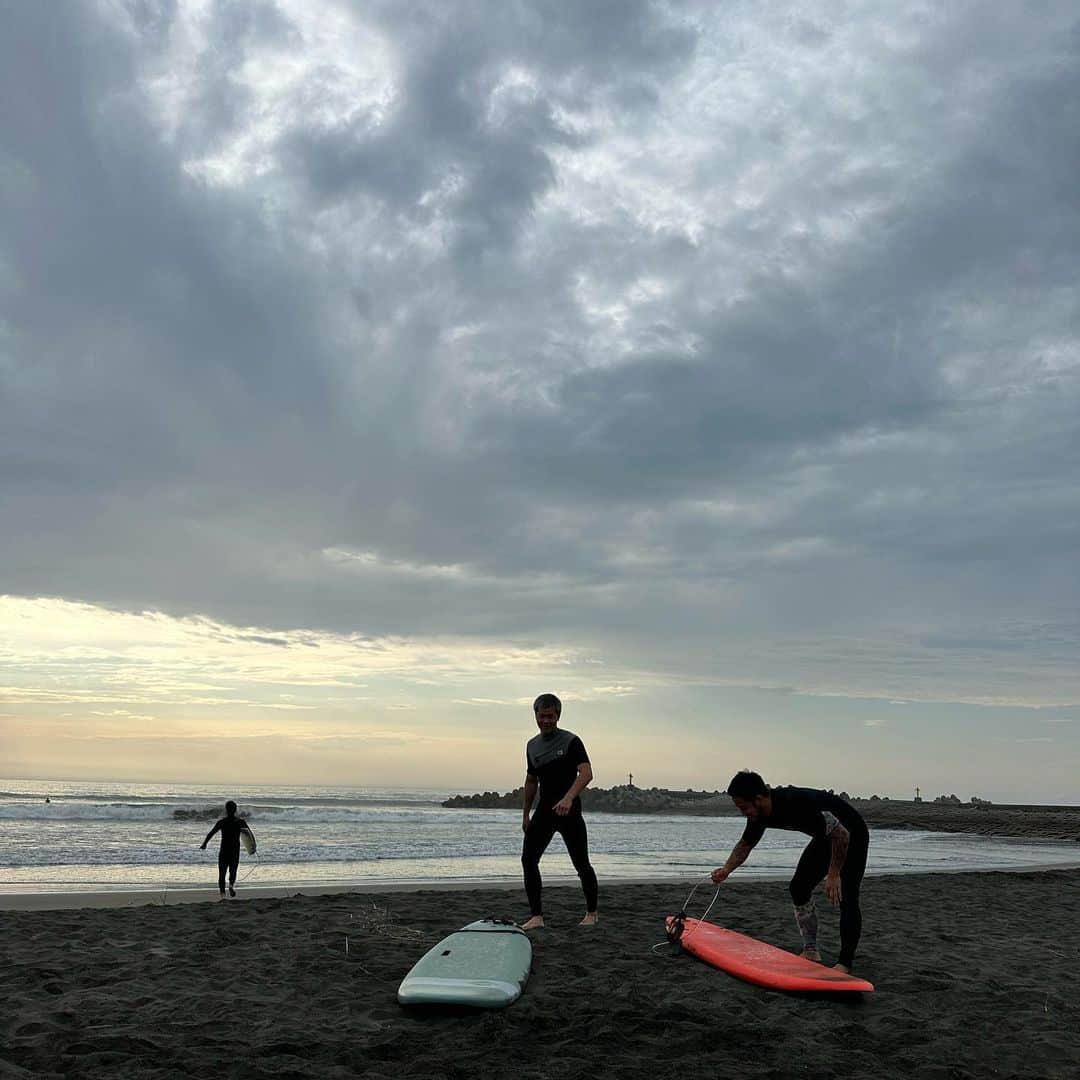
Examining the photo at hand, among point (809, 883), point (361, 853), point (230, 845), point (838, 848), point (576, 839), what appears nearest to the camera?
point (838, 848)

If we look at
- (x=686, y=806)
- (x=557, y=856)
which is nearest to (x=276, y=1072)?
(x=557, y=856)

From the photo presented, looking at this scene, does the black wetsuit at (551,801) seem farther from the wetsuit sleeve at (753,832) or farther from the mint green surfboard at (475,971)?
the wetsuit sleeve at (753,832)

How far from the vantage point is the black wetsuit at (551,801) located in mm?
7871

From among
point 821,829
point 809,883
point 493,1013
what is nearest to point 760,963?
point 809,883

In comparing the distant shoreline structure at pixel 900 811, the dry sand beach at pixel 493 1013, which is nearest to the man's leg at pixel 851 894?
the dry sand beach at pixel 493 1013

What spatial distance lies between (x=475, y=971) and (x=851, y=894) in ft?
8.69

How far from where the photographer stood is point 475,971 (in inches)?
227

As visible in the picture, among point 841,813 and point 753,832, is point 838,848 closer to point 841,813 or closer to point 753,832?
point 841,813

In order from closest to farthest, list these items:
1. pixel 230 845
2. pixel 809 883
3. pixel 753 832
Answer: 1. pixel 753 832
2. pixel 809 883
3. pixel 230 845

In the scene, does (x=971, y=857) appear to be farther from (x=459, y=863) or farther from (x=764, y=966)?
(x=764, y=966)

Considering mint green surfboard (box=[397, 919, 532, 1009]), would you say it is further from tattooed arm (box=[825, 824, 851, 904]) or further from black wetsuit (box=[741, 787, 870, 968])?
Result: tattooed arm (box=[825, 824, 851, 904])

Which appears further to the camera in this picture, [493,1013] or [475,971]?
[475,971]

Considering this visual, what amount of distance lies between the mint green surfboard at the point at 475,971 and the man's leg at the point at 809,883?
202 cm

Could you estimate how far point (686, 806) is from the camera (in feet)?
227
